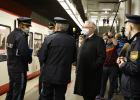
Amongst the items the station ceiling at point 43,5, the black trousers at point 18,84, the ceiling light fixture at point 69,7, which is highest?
the station ceiling at point 43,5

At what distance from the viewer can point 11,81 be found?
9.49 feet

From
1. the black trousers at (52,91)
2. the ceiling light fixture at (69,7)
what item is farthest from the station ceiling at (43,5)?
the black trousers at (52,91)

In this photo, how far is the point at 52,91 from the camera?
2.33 meters

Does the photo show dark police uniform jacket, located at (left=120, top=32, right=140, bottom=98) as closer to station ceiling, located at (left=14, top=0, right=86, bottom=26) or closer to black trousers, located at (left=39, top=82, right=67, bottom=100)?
black trousers, located at (left=39, top=82, right=67, bottom=100)

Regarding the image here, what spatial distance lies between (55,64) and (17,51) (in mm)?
909

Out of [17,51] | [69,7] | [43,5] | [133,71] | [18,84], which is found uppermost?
[43,5]

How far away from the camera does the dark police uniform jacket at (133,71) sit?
1.71 m

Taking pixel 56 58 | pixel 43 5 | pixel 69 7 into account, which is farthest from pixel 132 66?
pixel 43 5

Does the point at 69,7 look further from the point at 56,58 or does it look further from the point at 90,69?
the point at 56,58

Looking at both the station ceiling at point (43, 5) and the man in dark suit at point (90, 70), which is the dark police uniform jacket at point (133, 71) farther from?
the station ceiling at point (43, 5)

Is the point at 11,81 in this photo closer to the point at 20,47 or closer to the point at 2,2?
the point at 20,47

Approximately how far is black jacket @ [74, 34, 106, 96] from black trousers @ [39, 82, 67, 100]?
1.33ft

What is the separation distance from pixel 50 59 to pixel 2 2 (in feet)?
9.54

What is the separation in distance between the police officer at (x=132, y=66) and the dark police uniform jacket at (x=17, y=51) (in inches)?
68.2
